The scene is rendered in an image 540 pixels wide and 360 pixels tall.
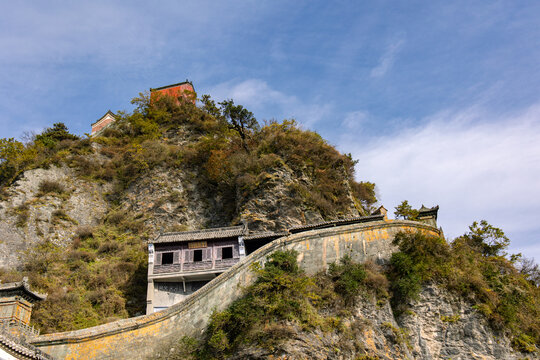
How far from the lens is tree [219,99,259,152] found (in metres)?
39.1

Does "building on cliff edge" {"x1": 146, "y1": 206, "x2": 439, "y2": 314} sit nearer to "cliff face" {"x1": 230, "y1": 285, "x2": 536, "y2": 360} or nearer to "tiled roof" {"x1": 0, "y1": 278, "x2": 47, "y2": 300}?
"tiled roof" {"x1": 0, "y1": 278, "x2": 47, "y2": 300}

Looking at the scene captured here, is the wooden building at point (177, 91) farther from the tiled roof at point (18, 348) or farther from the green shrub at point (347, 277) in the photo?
the tiled roof at point (18, 348)

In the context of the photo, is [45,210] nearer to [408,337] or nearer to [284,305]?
[284,305]

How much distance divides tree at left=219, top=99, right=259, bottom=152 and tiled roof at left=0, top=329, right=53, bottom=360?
22.9 metres

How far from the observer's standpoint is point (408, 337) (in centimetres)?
2167

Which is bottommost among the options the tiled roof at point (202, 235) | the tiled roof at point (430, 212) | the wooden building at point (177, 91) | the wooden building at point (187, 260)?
the wooden building at point (187, 260)

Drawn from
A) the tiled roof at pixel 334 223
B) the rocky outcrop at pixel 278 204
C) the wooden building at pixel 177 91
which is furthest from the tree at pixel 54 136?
the tiled roof at pixel 334 223

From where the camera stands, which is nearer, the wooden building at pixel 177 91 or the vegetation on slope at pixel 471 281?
the vegetation on slope at pixel 471 281

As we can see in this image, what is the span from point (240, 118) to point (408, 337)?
22.2 m

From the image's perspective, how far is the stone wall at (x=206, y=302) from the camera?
20.1 meters

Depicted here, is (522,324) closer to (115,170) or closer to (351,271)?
(351,271)

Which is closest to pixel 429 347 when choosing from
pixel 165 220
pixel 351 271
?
pixel 351 271

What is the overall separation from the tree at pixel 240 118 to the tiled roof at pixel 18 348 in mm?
22883

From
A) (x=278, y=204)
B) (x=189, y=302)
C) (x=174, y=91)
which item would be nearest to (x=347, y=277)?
(x=189, y=302)
